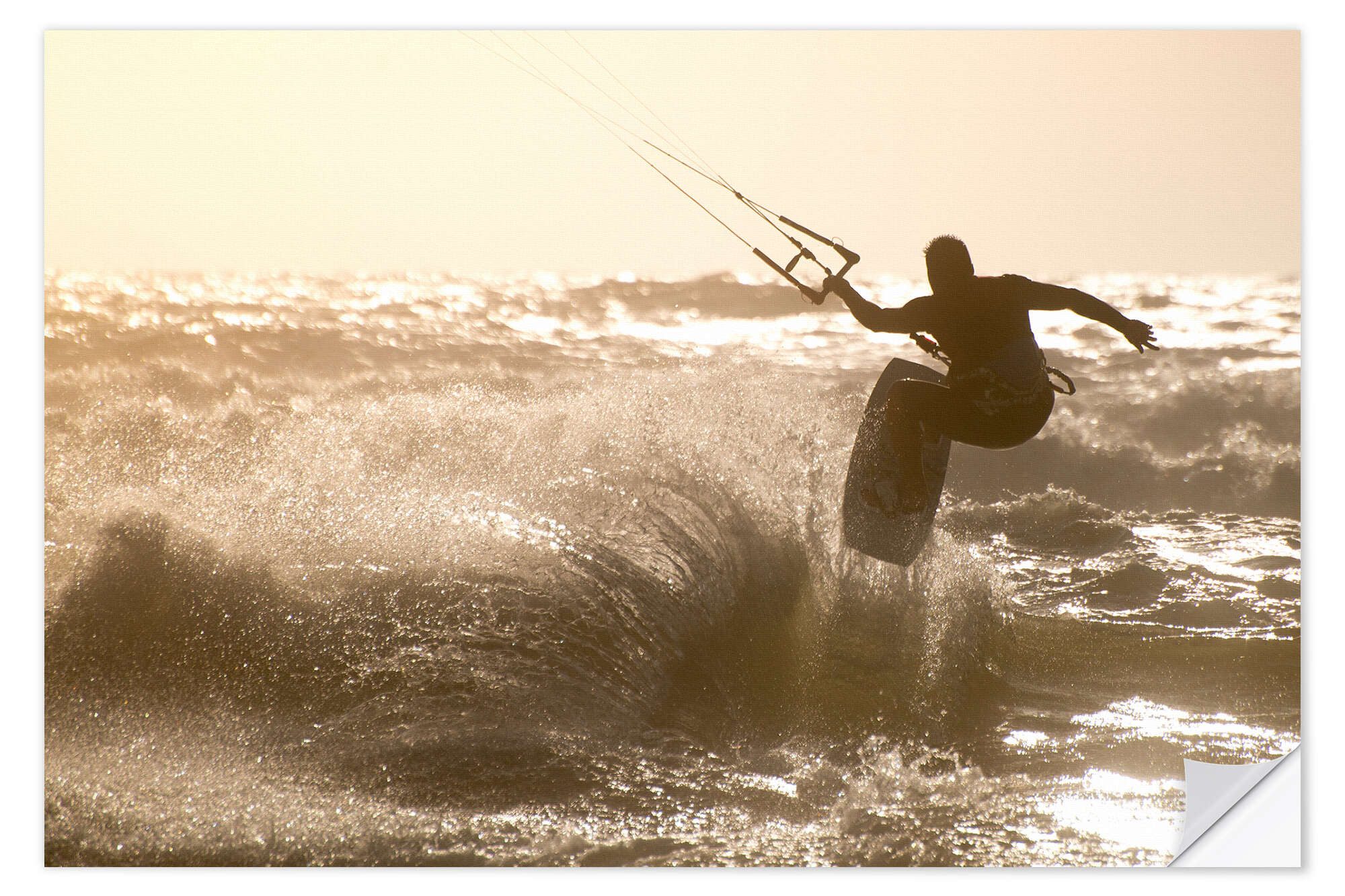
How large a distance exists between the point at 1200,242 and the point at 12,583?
3.27 metres

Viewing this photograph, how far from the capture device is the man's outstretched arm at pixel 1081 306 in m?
2.26

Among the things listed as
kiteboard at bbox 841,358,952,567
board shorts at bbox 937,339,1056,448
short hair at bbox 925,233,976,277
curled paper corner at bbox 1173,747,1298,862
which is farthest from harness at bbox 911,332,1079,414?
curled paper corner at bbox 1173,747,1298,862

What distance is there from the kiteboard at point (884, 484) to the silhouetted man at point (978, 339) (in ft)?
0.19

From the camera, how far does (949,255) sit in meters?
2.44

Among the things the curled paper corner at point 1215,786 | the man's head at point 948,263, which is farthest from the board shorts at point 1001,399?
the curled paper corner at point 1215,786

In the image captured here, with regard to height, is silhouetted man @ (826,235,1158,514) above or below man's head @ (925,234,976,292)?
below

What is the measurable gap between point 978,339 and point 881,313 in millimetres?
250

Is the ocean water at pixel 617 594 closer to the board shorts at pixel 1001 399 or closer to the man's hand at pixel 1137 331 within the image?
the board shorts at pixel 1001 399

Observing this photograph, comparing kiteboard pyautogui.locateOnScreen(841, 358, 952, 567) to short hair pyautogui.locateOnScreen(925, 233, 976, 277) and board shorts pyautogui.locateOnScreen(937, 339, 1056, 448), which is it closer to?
board shorts pyautogui.locateOnScreen(937, 339, 1056, 448)

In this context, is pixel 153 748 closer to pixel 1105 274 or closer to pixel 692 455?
pixel 692 455

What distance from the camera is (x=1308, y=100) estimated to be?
7.72 ft

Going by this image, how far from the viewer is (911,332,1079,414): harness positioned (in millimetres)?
2314

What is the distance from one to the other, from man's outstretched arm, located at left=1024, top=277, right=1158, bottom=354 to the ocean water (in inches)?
7.9

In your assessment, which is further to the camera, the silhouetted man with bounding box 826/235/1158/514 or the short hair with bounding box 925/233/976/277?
the short hair with bounding box 925/233/976/277
